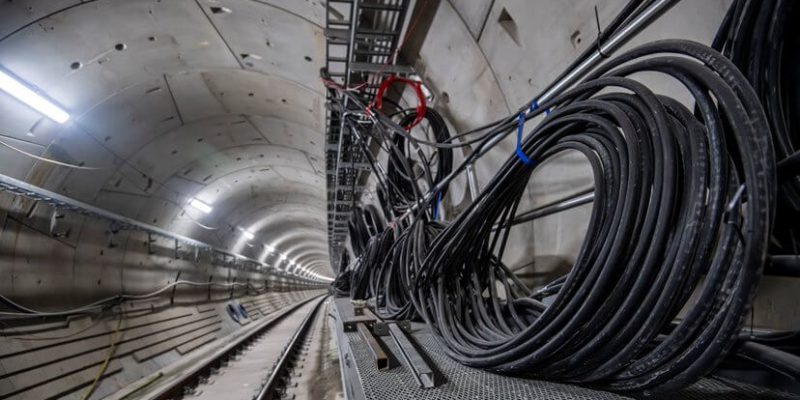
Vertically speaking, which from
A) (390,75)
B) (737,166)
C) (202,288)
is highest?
(390,75)

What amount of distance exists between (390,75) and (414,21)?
58 cm

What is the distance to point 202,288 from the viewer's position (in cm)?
909

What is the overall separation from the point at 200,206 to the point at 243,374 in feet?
14.1

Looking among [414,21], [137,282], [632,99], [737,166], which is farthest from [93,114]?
[737,166]

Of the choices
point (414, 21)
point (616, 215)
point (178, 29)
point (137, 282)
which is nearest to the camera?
point (616, 215)

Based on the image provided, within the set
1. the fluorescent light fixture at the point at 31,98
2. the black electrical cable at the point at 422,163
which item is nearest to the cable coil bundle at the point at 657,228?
the black electrical cable at the point at 422,163

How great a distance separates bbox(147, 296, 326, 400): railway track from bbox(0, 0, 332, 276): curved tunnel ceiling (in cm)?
299

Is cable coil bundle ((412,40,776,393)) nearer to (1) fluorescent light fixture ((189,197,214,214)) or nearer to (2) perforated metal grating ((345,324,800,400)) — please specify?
(2) perforated metal grating ((345,324,800,400))

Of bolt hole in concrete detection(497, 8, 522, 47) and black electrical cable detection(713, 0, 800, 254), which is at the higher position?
bolt hole in concrete detection(497, 8, 522, 47)

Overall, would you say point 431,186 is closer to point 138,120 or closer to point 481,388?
point 481,388

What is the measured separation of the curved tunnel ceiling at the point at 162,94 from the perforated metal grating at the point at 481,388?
293 cm

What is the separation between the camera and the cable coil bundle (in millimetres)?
694

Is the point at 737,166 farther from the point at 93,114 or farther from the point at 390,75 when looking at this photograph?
the point at 93,114

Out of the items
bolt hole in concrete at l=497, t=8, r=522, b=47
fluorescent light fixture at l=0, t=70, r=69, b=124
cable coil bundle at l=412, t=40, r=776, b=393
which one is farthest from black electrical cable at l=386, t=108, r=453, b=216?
fluorescent light fixture at l=0, t=70, r=69, b=124
